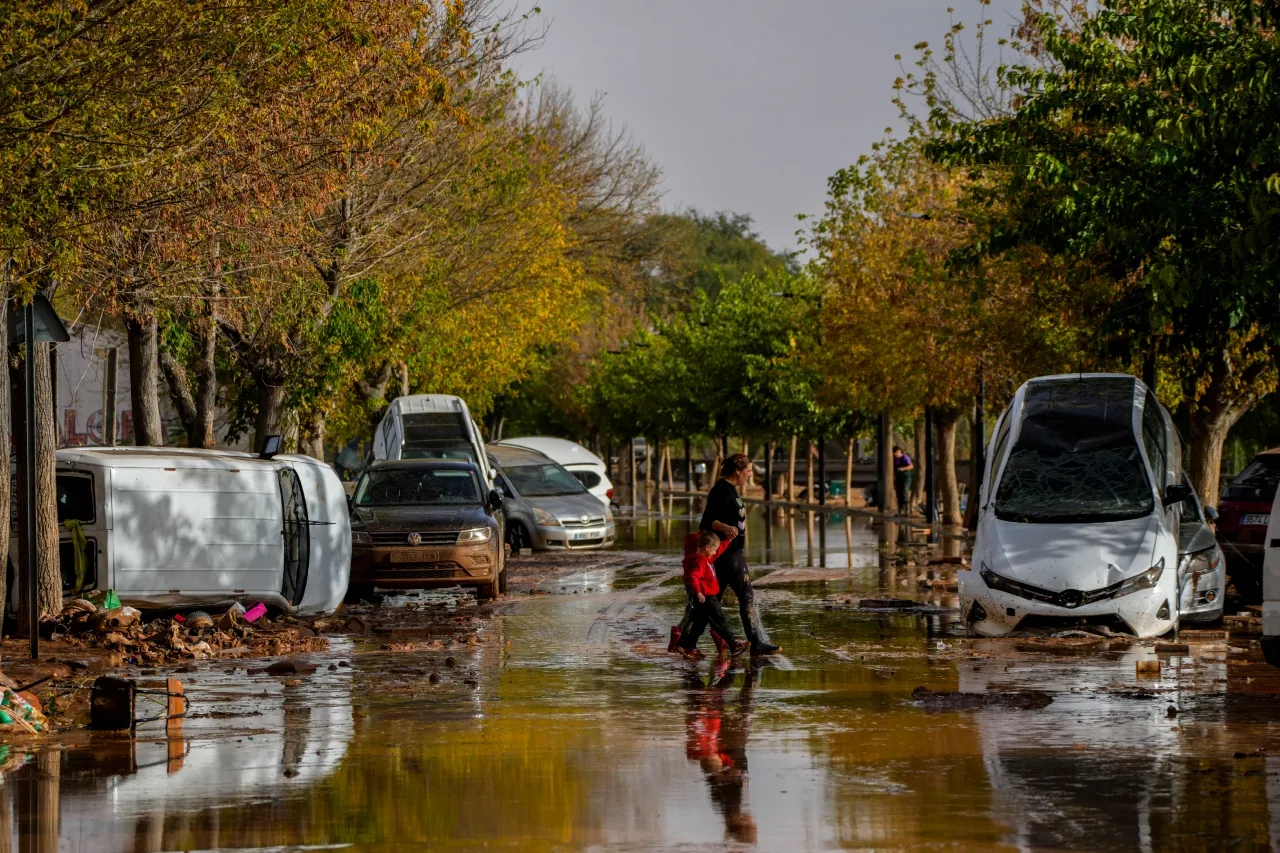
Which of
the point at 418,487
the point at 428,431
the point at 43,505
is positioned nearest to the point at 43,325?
the point at 43,505

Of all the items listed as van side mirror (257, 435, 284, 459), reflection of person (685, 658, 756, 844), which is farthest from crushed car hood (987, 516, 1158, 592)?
van side mirror (257, 435, 284, 459)

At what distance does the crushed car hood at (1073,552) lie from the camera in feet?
51.3

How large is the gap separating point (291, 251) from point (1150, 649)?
10.3 metres

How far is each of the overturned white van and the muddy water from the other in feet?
5.49

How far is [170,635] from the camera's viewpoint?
1603 centimetres

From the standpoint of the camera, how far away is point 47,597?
16312 mm

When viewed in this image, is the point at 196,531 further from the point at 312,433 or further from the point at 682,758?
the point at 312,433

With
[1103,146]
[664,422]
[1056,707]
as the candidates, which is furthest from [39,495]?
[664,422]

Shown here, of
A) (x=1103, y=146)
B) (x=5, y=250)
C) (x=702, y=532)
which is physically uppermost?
(x=1103, y=146)

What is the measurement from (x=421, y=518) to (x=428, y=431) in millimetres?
11125

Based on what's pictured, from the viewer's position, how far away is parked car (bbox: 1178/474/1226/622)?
17172 millimetres

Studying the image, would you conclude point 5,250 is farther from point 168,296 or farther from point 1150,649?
point 1150,649

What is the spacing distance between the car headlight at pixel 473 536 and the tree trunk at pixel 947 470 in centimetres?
2185

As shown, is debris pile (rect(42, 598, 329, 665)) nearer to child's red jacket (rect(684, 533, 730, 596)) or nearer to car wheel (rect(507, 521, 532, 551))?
child's red jacket (rect(684, 533, 730, 596))
